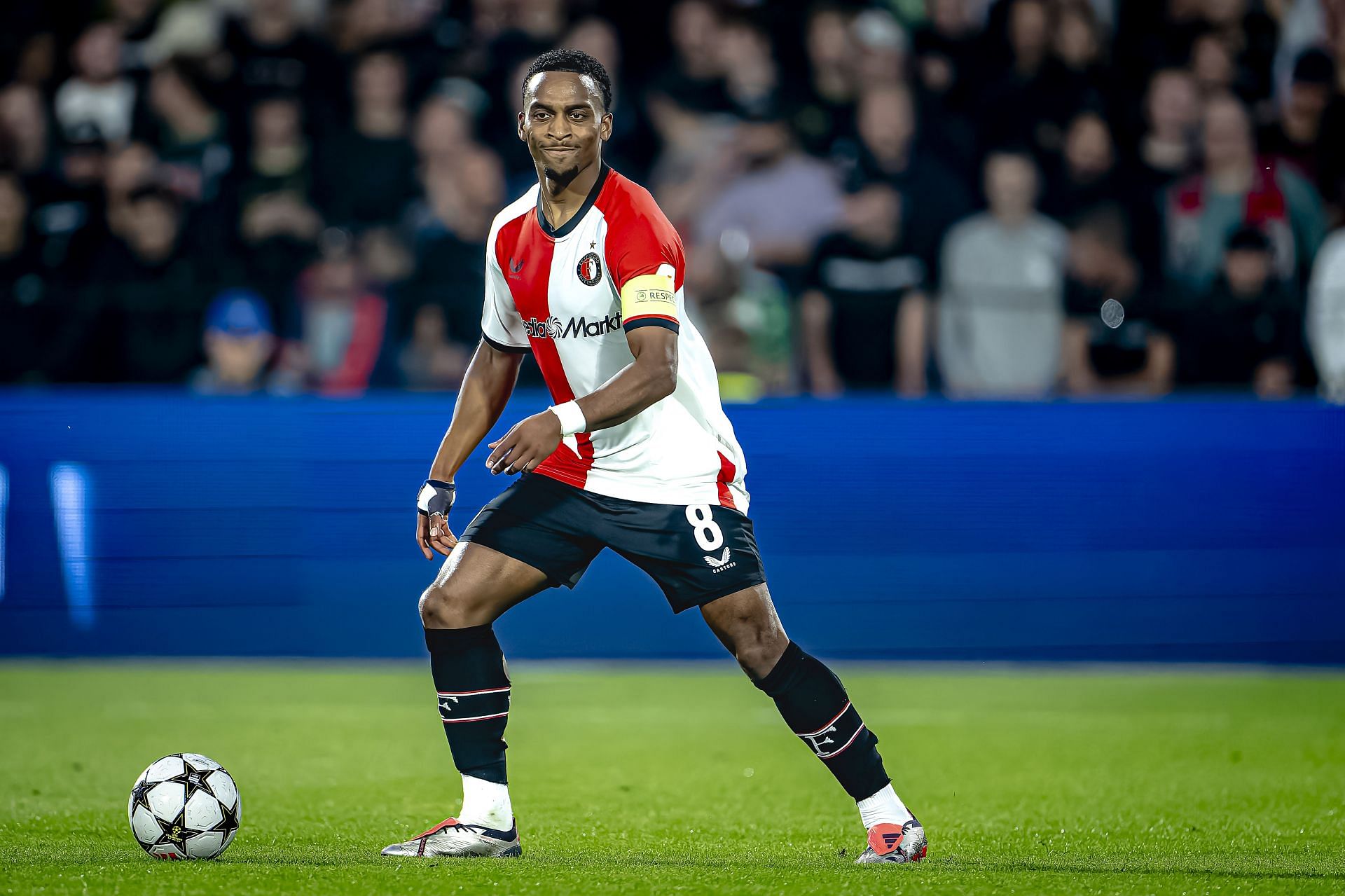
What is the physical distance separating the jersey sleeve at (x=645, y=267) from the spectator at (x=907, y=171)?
18.8 ft

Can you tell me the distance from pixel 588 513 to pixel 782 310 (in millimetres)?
5259

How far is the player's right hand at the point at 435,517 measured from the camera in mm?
4898

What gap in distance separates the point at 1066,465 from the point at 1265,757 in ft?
8.71

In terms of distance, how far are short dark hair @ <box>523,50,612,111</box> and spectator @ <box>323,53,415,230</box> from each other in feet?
21.2

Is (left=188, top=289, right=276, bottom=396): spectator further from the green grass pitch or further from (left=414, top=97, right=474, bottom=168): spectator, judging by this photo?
the green grass pitch

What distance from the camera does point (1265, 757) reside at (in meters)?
7.00

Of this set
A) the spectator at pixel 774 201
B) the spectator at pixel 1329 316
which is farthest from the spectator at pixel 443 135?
the spectator at pixel 1329 316

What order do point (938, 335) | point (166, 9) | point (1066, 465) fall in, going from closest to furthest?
point (1066, 465), point (938, 335), point (166, 9)

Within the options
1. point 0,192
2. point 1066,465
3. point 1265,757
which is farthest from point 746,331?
point 0,192

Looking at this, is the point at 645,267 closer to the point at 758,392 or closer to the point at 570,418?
the point at 570,418

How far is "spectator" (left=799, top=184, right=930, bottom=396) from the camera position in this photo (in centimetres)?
999

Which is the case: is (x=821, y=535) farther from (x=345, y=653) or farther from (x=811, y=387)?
(x=345, y=653)

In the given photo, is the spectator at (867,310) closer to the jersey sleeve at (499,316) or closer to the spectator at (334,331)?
the spectator at (334,331)

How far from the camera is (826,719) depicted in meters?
4.81
